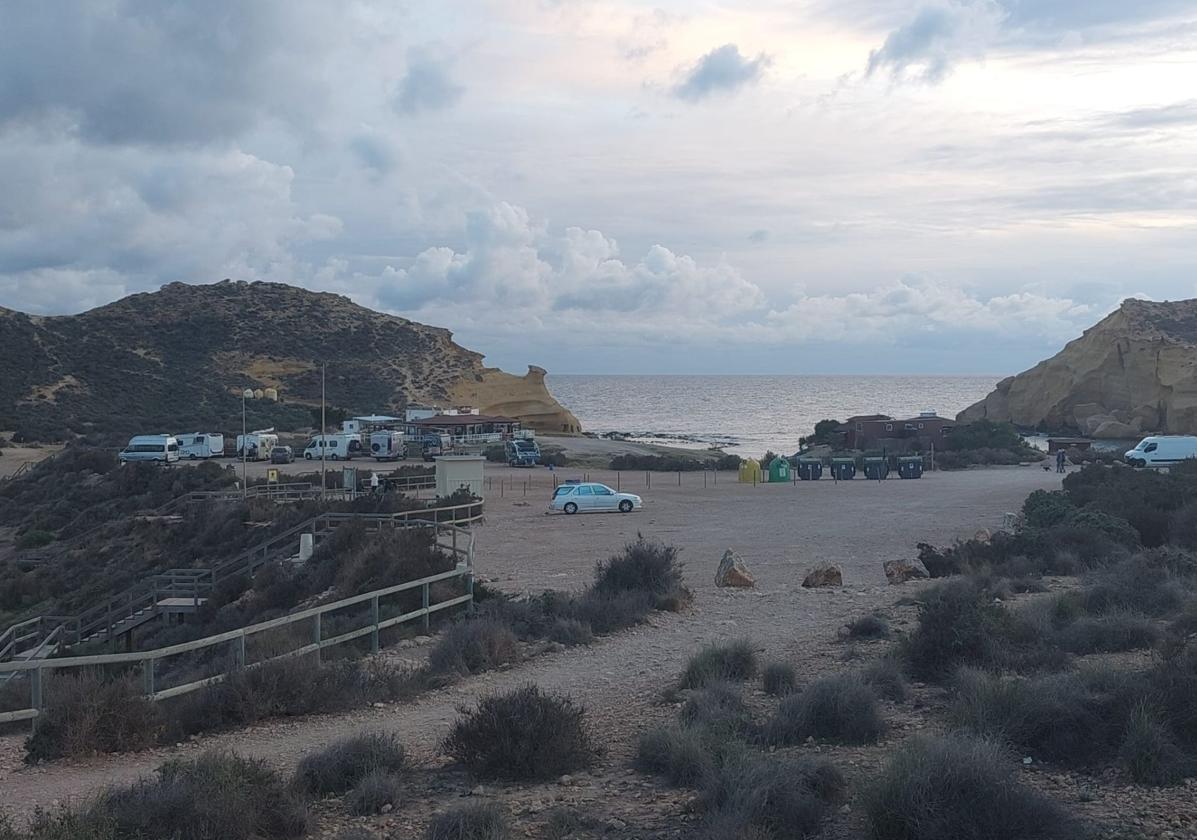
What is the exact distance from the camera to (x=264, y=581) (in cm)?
2680

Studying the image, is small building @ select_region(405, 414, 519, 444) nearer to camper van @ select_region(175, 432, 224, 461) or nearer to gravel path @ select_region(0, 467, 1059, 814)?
camper van @ select_region(175, 432, 224, 461)

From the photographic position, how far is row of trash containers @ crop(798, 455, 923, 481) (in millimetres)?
59125

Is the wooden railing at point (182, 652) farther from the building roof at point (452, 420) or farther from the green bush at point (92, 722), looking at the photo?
the building roof at point (452, 420)

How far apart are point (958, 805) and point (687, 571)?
17775 millimetres

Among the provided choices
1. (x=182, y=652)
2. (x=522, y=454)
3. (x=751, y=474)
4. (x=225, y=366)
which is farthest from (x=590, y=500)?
(x=225, y=366)

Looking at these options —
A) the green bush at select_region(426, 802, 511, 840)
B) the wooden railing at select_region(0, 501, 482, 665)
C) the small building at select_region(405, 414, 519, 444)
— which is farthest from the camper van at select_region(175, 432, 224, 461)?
the green bush at select_region(426, 802, 511, 840)

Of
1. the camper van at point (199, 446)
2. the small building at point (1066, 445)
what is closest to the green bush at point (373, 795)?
the camper van at point (199, 446)

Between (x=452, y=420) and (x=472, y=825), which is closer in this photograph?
(x=472, y=825)

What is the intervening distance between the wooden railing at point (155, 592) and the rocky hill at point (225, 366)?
172ft

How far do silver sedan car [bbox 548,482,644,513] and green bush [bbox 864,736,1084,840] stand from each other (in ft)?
111

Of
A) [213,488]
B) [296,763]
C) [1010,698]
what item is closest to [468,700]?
[296,763]

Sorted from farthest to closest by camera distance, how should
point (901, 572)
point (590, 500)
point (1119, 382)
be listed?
1. point (1119, 382)
2. point (590, 500)
3. point (901, 572)

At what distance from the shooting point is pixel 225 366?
354ft

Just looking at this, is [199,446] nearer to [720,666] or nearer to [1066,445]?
[1066,445]
